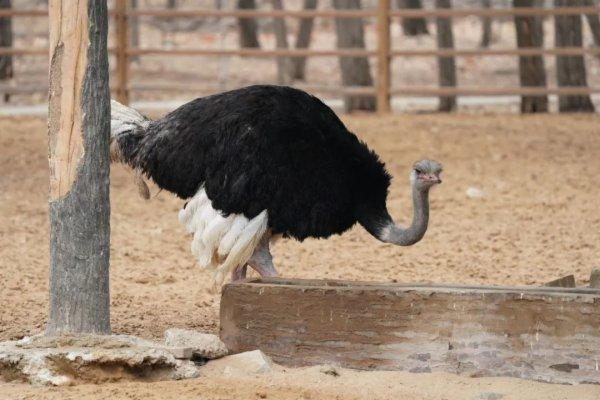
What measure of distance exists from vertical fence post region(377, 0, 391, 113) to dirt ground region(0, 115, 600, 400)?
1.05 ft

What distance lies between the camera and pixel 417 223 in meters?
6.20

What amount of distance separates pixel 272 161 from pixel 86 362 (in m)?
1.40

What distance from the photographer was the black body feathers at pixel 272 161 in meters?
6.06

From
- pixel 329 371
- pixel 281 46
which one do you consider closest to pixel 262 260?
pixel 329 371

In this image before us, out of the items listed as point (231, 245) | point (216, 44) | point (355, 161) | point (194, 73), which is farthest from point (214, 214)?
point (216, 44)

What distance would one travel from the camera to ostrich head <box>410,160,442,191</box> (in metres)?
6.07

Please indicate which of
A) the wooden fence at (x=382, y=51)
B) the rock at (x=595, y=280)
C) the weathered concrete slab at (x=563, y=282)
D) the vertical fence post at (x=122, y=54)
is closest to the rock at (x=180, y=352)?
the weathered concrete slab at (x=563, y=282)

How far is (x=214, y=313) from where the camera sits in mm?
7105

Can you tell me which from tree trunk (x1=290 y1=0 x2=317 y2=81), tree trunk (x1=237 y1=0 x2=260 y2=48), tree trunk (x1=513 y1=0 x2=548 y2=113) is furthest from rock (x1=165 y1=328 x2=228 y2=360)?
tree trunk (x1=237 y1=0 x2=260 y2=48)

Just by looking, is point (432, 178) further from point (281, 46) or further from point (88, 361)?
point (281, 46)

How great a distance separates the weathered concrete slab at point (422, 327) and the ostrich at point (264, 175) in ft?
1.60

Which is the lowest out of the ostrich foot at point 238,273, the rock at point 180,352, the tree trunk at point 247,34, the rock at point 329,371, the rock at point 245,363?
the rock at point 329,371

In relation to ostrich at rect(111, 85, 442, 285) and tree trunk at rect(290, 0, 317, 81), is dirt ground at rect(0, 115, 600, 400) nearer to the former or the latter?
ostrich at rect(111, 85, 442, 285)

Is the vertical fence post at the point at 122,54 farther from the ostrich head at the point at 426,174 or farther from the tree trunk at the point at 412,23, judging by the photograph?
the tree trunk at the point at 412,23
